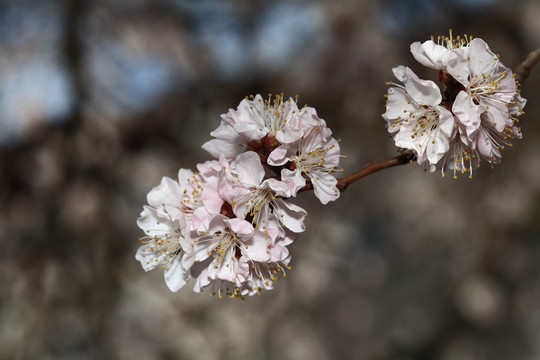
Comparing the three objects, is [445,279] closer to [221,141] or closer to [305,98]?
[305,98]

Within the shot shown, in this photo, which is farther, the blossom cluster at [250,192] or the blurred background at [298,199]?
the blurred background at [298,199]

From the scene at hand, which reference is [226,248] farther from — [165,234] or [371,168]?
[371,168]

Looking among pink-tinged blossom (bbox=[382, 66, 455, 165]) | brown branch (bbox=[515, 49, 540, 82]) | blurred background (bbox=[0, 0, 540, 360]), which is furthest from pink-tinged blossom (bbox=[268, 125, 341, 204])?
blurred background (bbox=[0, 0, 540, 360])

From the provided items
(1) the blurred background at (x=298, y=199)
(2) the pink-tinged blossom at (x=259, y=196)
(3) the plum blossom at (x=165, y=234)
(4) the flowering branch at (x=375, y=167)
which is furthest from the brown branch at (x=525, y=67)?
(1) the blurred background at (x=298, y=199)

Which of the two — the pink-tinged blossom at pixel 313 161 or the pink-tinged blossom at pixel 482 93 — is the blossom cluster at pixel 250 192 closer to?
the pink-tinged blossom at pixel 313 161

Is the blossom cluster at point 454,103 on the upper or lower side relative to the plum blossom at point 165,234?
upper
